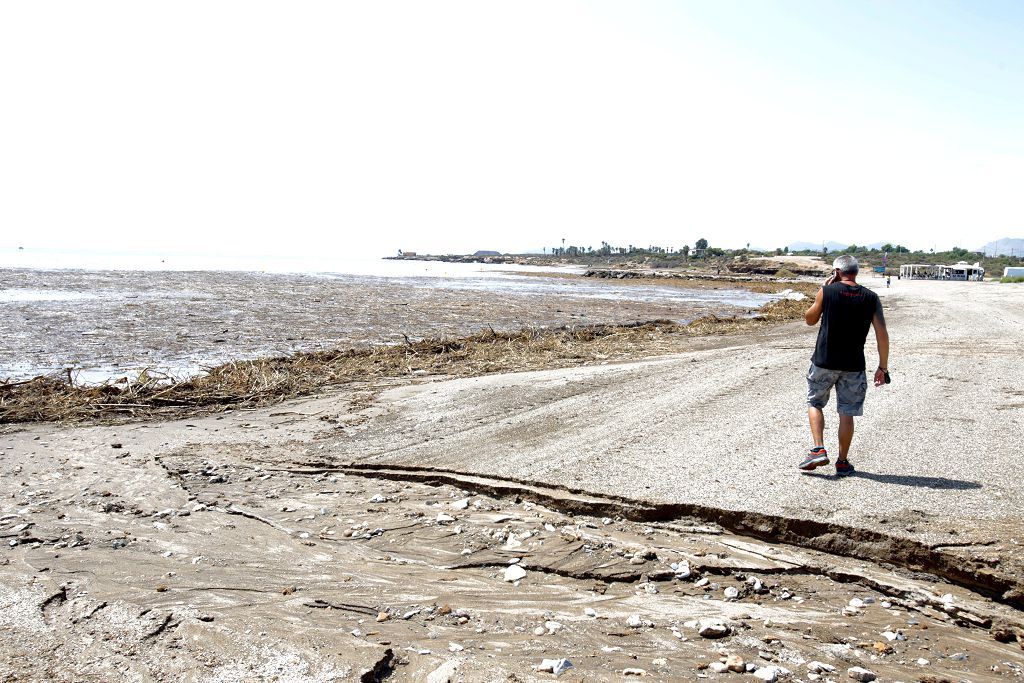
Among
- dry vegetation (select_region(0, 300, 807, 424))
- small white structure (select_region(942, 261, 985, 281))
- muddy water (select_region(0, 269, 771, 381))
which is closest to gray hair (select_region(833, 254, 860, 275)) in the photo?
dry vegetation (select_region(0, 300, 807, 424))

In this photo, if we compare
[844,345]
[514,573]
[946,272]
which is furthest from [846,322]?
[946,272]

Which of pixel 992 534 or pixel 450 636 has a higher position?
pixel 992 534

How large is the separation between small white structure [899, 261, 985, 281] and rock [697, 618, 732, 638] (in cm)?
7240

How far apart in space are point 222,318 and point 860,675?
23.6 meters

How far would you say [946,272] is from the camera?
225 ft

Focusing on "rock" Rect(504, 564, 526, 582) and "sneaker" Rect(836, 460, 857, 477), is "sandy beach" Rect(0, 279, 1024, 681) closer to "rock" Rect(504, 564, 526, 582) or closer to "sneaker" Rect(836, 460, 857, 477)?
"rock" Rect(504, 564, 526, 582)

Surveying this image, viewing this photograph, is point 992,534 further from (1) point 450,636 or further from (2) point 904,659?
(1) point 450,636

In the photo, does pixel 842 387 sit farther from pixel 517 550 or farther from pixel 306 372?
pixel 306 372

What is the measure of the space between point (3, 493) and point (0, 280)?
42803 millimetres

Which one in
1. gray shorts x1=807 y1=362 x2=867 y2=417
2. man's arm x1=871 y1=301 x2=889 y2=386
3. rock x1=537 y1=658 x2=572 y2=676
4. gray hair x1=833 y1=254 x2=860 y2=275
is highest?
gray hair x1=833 y1=254 x2=860 y2=275

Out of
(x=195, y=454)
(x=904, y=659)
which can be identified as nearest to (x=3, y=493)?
(x=195, y=454)

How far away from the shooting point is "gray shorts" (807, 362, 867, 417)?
5.88 metres

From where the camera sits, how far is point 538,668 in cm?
355

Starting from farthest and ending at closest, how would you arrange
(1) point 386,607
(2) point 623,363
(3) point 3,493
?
(2) point 623,363 → (3) point 3,493 → (1) point 386,607
